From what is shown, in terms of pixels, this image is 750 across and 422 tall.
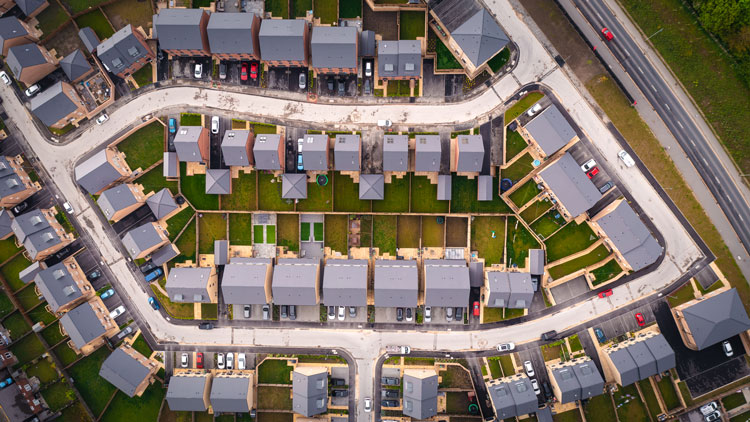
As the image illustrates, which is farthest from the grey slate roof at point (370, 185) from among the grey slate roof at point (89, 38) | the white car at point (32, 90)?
the white car at point (32, 90)

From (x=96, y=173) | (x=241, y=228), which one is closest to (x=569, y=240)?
(x=241, y=228)

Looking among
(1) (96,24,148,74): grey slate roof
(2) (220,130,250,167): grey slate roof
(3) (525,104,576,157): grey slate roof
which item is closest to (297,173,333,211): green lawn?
(2) (220,130,250,167): grey slate roof

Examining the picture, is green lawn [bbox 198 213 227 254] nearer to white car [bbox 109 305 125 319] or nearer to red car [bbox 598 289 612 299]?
white car [bbox 109 305 125 319]

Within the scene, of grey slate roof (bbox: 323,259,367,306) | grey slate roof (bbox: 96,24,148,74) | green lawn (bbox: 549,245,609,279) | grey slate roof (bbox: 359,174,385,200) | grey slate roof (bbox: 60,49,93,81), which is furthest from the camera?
grey slate roof (bbox: 60,49,93,81)

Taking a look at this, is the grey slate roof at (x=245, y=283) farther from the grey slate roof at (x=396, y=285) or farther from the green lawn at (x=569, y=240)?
the green lawn at (x=569, y=240)

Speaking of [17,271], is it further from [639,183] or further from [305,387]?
[639,183]

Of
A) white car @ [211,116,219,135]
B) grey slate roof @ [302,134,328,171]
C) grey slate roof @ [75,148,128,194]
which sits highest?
white car @ [211,116,219,135]
